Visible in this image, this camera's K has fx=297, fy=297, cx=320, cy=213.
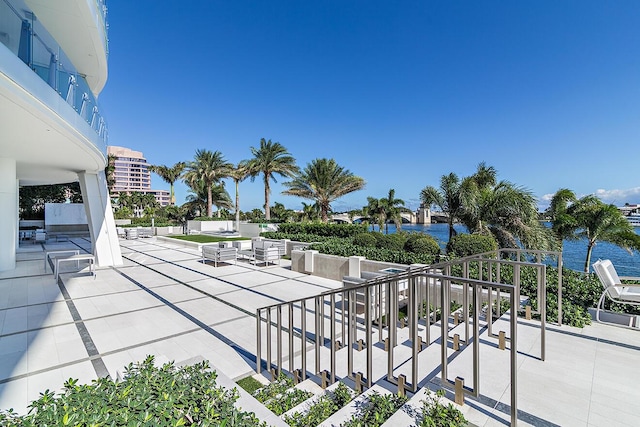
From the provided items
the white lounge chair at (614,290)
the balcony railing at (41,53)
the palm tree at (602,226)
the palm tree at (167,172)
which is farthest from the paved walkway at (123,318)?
the palm tree at (167,172)

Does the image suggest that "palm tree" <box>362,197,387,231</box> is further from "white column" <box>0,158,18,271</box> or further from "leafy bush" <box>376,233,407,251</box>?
"white column" <box>0,158,18,271</box>

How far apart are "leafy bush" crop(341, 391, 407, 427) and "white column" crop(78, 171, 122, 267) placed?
1325cm

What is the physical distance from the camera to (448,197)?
12.5 meters

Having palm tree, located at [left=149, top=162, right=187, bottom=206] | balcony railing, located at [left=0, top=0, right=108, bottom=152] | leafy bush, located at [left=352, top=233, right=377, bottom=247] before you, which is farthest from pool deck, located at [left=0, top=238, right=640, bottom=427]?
palm tree, located at [left=149, top=162, right=187, bottom=206]

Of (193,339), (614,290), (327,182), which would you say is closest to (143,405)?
(193,339)

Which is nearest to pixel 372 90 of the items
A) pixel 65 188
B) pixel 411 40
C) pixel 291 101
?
pixel 411 40

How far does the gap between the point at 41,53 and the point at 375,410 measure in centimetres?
807

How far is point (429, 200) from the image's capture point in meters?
13.1

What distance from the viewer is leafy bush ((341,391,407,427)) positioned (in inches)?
85.8

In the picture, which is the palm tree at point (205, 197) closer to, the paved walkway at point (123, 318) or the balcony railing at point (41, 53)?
the paved walkway at point (123, 318)

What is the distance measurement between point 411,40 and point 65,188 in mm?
34757

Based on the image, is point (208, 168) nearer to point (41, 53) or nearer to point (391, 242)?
point (391, 242)

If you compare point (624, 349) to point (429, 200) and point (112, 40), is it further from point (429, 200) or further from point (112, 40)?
point (112, 40)

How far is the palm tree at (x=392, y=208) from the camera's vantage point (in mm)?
27844
